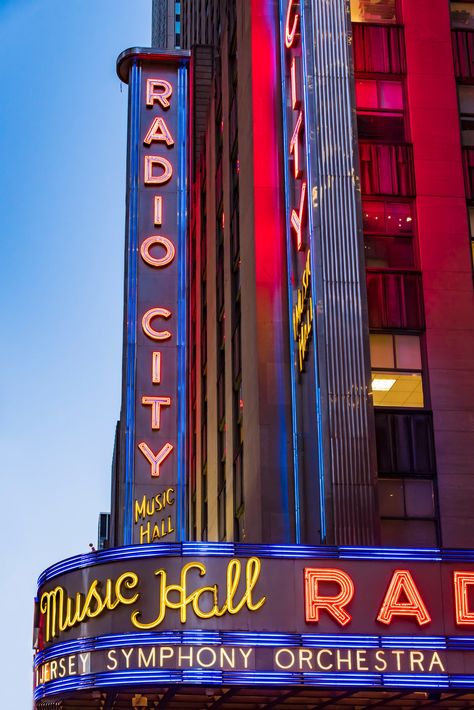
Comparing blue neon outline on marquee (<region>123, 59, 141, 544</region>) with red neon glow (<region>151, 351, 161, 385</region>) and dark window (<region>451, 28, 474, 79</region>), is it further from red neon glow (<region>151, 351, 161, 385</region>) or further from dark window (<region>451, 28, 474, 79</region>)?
dark window (<region>451, 28, 474, 79</region>)

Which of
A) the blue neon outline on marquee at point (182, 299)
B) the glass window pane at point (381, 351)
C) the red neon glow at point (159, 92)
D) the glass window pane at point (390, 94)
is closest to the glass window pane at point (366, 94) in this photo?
the glass window pane at point (390, 94)

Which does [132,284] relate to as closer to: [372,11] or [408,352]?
[408,352]

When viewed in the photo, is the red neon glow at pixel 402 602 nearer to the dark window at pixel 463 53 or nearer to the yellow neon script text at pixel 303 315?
the yellow neon script text at pixel 303 315

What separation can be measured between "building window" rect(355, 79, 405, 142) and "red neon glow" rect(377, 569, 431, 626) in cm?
1438

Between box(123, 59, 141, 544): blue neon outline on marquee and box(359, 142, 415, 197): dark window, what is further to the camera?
box(123, 59, 141, 544): blue neon outline on marquee

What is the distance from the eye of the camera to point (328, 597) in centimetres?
2384

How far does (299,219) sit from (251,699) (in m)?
13.1

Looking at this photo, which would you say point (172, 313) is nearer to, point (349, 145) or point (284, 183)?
point (284, 183)

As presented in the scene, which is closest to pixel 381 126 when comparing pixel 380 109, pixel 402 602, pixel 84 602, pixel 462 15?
pixel 380 109

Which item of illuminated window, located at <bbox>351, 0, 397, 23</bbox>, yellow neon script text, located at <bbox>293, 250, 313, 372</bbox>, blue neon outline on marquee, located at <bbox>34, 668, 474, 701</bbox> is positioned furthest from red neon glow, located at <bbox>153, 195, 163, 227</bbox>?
blue neon outline on marquee, located at <bbox>34, 668, 474, 701</bbox>

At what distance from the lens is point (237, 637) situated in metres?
23.2

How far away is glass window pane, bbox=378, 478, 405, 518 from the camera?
100ft

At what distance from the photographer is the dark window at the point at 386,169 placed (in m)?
33.1

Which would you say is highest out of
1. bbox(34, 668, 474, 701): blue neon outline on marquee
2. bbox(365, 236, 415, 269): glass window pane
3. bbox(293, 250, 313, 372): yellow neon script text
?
bbox(365, 236, 415, 269): glass window pane
